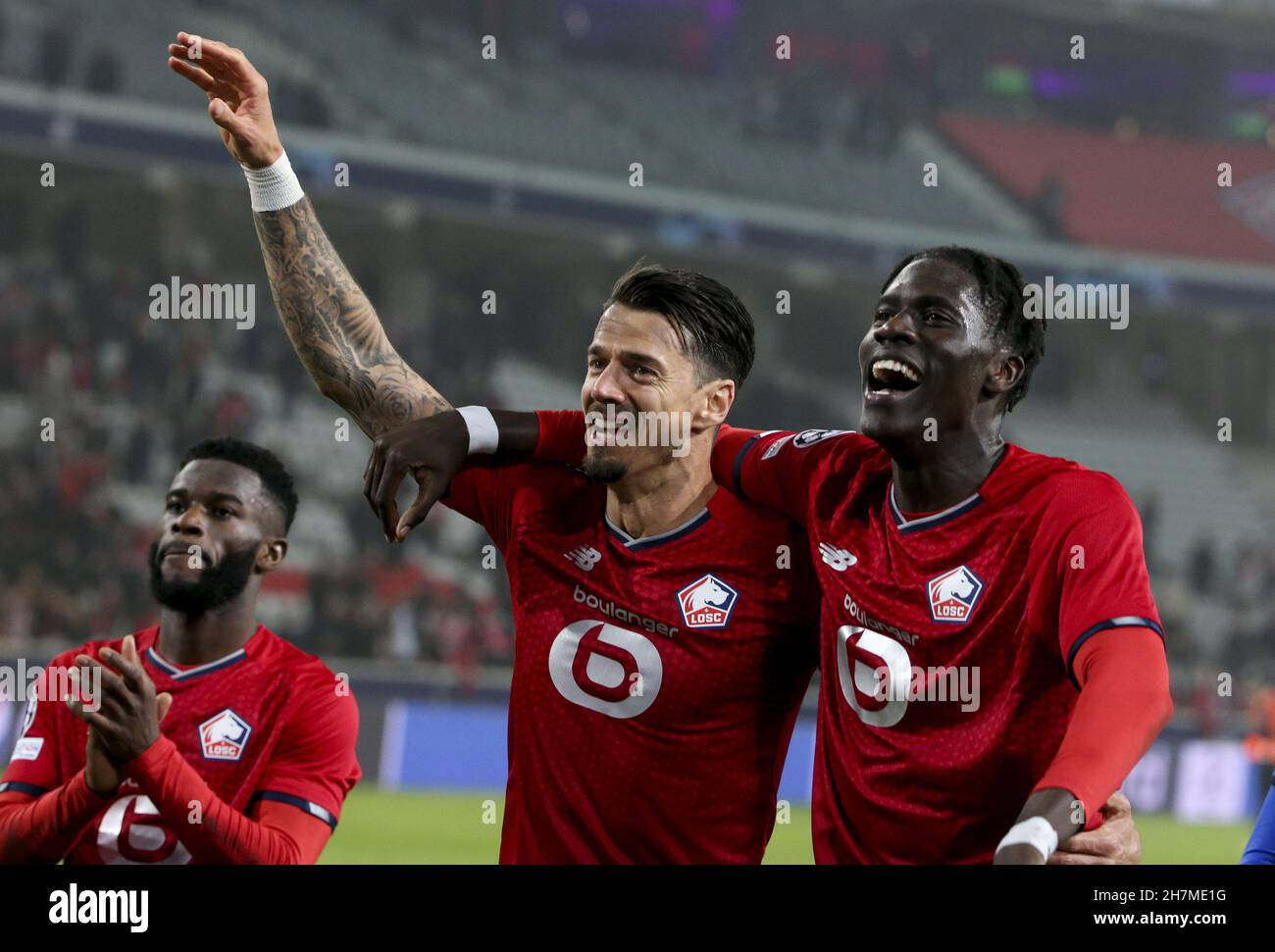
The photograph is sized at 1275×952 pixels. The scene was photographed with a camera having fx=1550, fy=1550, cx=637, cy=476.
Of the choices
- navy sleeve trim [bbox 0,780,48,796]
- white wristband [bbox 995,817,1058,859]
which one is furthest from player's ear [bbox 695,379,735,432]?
navy sleeve trim [bbox 0,780,48,796]

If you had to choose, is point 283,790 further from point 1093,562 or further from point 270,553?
point 1093,562

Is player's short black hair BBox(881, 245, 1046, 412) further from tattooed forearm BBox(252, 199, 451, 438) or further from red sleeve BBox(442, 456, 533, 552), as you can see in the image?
tattooed forearm BBox(252, 199, 451, 438)

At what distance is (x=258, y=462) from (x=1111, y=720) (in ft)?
9.14

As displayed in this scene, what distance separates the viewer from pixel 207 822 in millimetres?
3668

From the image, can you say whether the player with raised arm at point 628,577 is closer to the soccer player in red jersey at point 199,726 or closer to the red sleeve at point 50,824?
the soccer player in red jersey at point 199,726

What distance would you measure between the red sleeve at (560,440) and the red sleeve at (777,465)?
1.15ft

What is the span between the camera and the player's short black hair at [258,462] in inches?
177

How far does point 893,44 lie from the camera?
32.5 m

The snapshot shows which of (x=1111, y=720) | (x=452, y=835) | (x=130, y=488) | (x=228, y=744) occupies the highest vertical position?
(x=130, y=488)

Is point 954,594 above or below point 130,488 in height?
below

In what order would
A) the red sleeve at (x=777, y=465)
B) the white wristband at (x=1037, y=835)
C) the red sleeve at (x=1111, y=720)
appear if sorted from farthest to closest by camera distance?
1. the red sleeve at (x=777, y=465)
2. the red sleeve at (x=1111, y=720)
3. the white wristband at (x=1037, y=835)

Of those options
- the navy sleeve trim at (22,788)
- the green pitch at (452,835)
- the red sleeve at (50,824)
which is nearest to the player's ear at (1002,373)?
the red sleeve at (50,824)

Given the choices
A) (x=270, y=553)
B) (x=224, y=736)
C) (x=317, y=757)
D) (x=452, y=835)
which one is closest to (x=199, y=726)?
(x=224, y=736)

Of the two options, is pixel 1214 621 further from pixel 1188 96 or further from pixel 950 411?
pixel 950 411
